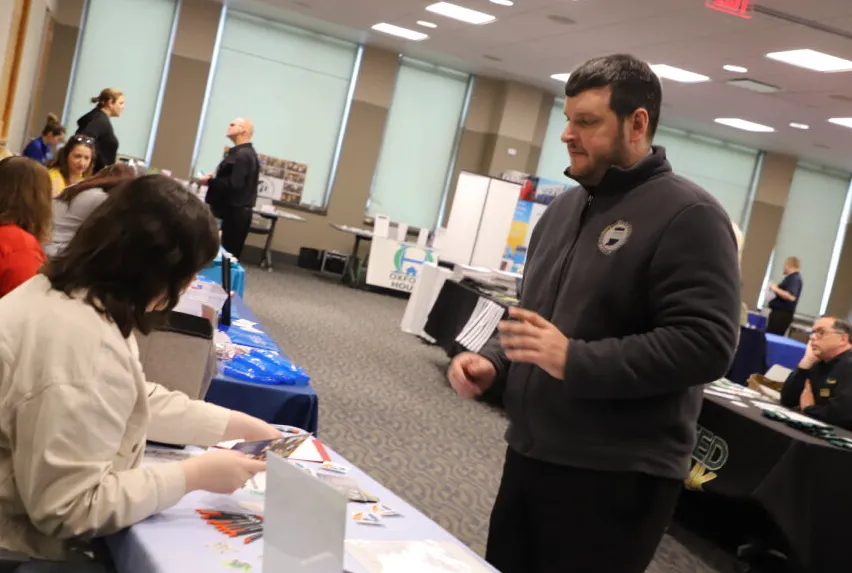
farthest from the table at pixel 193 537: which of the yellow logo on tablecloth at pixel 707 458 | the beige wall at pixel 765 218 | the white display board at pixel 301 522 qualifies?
the beige wall at pixel 765 218

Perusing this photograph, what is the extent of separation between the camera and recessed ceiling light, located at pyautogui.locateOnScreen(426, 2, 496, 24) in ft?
29.4

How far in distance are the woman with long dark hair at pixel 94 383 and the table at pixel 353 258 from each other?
11077 millimetres

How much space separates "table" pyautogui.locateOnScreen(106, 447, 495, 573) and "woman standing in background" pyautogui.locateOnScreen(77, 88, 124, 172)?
5.91 m

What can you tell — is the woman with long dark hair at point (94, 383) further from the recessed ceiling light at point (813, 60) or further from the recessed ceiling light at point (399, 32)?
the recessed ceiling light at point (399, 32)

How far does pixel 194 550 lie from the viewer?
51.3 inches

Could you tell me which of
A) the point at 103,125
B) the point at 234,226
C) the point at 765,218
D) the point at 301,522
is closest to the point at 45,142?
the point at 103,125

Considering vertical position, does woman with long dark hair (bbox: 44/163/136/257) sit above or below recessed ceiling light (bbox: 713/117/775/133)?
below

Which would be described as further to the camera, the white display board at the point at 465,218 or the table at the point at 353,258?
the table at the point at 353,258

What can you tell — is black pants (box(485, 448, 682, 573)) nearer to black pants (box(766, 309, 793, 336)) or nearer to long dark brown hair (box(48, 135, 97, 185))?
long dark brown hair (box(48, 135, 97, 185))

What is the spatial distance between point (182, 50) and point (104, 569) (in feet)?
39.8

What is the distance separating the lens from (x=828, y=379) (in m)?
4.88

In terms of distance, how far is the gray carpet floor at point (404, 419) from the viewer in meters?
4.08

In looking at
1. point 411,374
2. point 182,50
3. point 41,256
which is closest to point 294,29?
point 182,50

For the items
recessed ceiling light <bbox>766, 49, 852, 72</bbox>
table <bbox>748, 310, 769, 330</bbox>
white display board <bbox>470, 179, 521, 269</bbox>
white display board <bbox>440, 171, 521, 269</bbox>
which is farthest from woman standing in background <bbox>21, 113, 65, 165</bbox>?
table <bbox>748, 310, 769, 330</bbox>
